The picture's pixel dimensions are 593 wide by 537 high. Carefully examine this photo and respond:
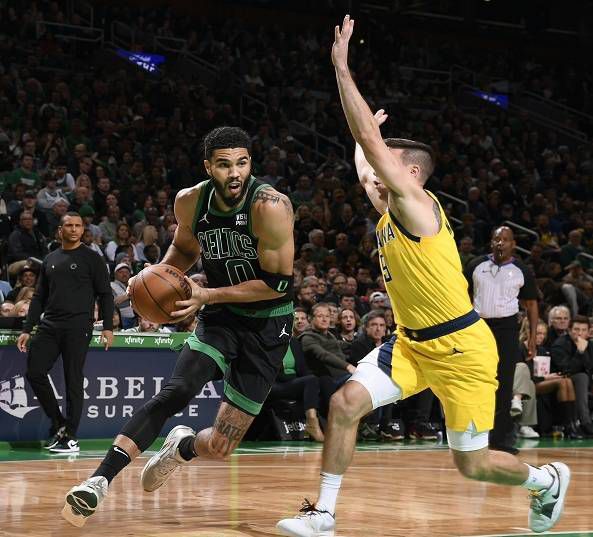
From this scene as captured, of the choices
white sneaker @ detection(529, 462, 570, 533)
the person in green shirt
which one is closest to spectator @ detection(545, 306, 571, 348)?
the person in green shirt

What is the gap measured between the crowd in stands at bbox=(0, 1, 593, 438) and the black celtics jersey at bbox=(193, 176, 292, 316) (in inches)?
233

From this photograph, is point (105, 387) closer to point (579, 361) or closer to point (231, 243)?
point (579, 361)

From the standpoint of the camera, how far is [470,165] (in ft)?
75.8

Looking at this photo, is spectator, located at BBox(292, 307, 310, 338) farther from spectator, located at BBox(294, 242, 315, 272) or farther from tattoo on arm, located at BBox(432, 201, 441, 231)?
tattoo on arm, located at BBox(432, 201, 441, 231)

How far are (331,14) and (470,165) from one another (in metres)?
6.58

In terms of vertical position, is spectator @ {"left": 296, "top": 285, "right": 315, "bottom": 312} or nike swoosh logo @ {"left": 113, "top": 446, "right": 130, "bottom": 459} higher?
spectator @ {"left": 296, "top": 285, "right": 315, "bottom": 312}

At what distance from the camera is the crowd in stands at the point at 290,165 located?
13664 millimetres

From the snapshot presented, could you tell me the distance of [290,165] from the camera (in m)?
19.7

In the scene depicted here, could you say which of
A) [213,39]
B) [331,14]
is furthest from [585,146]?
[213,39]

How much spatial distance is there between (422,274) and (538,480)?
1.30m

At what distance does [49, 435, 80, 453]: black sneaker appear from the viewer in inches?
421

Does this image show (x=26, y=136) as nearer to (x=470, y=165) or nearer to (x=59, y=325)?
A: (x=59, y=325)

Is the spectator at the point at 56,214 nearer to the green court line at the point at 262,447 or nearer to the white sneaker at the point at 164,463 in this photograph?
the green court line at the point at 262,447

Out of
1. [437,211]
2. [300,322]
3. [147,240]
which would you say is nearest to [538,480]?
[437,211]
